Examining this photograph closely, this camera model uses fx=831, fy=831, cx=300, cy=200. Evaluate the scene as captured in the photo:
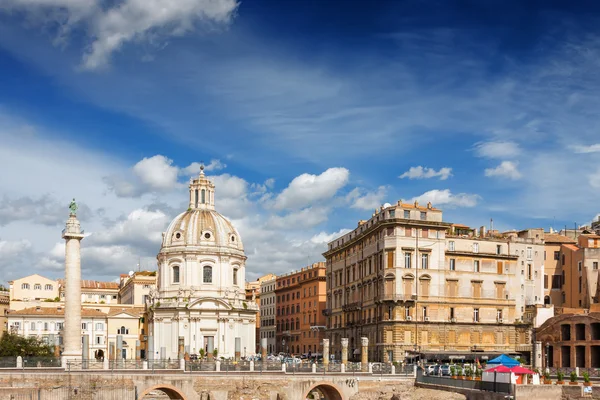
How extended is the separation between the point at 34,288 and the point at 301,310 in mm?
45495

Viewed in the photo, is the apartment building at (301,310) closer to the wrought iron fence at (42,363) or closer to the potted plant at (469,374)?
the potted plant at (469,374)

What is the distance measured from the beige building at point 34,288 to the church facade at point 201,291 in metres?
35.9

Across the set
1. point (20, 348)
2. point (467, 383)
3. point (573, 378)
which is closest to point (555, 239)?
point (573, 378)

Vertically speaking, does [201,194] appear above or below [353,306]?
above

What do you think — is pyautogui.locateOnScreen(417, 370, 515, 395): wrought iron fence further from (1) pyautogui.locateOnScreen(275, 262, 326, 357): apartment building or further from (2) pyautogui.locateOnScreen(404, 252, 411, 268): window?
(1) pyautogui.locateOnScreen(275, 262, 326, 357): apartment building

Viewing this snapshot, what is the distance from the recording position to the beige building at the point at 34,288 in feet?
449

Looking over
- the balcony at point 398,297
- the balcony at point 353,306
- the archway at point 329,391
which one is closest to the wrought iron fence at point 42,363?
the archway at point 329,391

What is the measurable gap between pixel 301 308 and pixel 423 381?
70118 millimetres

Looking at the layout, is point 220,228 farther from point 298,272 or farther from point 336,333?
point 298,272

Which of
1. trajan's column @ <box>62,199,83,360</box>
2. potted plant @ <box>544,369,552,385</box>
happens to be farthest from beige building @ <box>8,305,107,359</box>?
potted plant @ <box>544,369,552,385</box>

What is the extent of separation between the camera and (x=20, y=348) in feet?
317

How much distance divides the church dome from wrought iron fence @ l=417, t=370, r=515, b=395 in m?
48.8

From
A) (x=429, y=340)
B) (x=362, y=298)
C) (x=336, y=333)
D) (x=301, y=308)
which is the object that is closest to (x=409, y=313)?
(x=429, y=340)

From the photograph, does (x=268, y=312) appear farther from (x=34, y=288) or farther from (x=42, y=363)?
(x=42, y=363)
